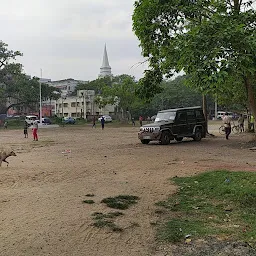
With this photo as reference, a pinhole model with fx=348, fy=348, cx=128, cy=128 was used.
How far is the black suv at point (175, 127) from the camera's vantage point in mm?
17766

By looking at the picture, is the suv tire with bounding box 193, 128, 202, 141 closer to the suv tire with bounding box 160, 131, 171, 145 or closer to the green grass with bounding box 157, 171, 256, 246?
the suv tire with bounding box 160, 131, 171, 145

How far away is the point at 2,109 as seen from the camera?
65.4 meters

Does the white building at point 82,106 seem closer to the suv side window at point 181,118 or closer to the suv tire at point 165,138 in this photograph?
the suv side window at point 181,118

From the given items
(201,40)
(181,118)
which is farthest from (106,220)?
(181,118)

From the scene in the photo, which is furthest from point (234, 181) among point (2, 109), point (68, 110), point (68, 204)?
point (68, 110)

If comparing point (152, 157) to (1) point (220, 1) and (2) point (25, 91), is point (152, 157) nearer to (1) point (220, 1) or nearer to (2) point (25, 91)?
(1) point (220, 1)

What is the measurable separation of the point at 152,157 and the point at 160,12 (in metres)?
6.08

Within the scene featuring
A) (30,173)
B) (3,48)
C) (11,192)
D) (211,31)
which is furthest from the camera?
(3,48)

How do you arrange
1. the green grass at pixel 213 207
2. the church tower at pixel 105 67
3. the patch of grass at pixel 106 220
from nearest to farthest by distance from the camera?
1. the green grass at pixel 213 207
2. the patch of grass at pixel 106 220
3. the church tower at pixel 105 67

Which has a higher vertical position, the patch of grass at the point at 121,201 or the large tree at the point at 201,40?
the large tree at the point at 201,40

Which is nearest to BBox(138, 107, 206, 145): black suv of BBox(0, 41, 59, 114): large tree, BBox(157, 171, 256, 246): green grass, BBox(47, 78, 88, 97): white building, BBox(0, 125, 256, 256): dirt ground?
BBox(0, 125, 256, 256): dirt ground

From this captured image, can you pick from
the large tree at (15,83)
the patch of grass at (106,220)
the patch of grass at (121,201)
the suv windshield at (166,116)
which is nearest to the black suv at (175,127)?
the suv windshield at (166,116)

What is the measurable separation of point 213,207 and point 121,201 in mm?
1645

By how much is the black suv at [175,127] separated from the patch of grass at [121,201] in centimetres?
1106
